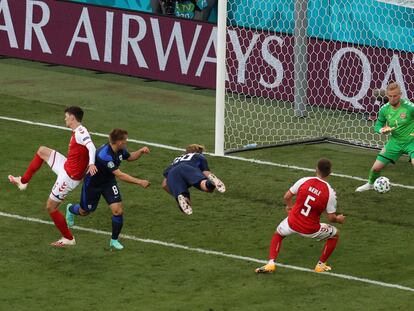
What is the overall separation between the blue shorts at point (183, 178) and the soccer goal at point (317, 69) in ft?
20.6

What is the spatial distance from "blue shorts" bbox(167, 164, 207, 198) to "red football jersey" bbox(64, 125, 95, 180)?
1.27m

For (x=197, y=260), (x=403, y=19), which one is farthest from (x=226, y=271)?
(x=403, y=19)

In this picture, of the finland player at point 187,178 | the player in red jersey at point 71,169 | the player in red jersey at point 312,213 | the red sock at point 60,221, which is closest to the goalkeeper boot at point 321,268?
the player in red jersey at point 312,213

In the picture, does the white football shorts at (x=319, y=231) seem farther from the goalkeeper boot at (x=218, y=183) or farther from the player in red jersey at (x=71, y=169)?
the player in red jersey at (x=71, y=169)

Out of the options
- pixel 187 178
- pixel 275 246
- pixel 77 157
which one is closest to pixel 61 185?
pixel 77 157

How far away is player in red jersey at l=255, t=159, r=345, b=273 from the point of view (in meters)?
16.1

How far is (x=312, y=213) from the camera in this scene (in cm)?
1619

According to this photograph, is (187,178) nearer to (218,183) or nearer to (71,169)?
(218,183)

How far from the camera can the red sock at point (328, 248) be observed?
53.9 ft

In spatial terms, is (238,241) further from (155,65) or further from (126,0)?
(126,0)

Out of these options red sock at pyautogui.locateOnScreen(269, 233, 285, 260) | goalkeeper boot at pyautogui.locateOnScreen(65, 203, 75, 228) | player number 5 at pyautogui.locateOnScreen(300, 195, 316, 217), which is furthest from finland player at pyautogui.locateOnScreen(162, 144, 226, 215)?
player number 5 at pyautogui.locateOnScreen(300, 195, 316, 217)

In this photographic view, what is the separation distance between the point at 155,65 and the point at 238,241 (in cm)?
1155

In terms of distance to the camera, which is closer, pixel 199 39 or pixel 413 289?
pixel 413 289

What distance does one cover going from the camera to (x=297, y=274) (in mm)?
16453
